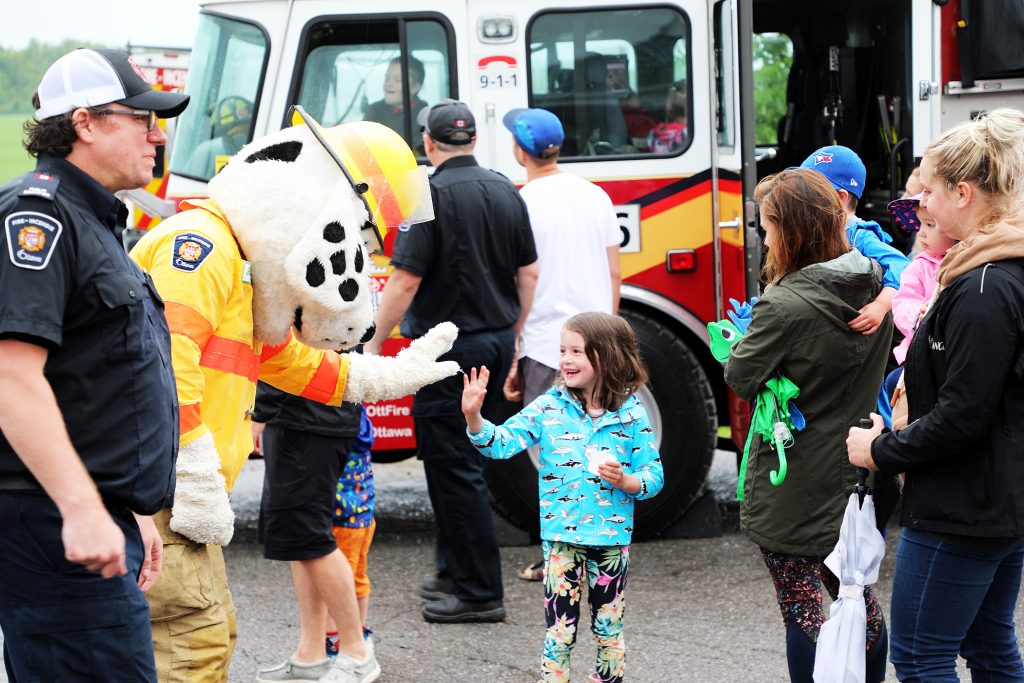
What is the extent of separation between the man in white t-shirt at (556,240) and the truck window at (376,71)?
59 centimetres

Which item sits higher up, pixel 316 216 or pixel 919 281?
pixel 316 216

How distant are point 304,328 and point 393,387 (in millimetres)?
409

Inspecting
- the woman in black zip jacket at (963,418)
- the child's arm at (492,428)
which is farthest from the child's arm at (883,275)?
the child's arm at (492,428)

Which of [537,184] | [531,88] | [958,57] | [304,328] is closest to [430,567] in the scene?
[537,184]

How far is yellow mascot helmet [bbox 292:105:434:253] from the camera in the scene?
121 inches

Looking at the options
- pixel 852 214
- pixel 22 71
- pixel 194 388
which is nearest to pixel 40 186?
pixel 194 388

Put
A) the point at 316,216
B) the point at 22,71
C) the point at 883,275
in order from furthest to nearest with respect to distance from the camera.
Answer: the point at 22,71
the point at 883,275
the point at 316,216

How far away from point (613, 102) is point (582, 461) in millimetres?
2495

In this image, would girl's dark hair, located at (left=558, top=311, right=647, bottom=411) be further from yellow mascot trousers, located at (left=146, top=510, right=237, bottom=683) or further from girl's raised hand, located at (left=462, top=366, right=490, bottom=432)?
yellow mascot trousers, located at (left=146, top=510, right=237, bottom=683)

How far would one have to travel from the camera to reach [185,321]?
278 centimetres

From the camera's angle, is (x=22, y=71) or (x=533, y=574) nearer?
(x=533, y=574)

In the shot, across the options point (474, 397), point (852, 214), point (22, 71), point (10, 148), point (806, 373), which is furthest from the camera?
point (10, 148)

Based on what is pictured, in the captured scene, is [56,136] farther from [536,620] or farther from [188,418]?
[536,620]

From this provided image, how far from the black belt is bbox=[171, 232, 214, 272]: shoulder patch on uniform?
729 millimetres
